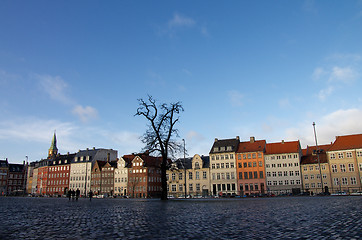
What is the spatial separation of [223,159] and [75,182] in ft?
195

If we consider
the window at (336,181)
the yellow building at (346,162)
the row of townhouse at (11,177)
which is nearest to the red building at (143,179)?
the window at (336,181)

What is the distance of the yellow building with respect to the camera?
67.9 metres

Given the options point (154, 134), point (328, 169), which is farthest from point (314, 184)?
point (154, 134)

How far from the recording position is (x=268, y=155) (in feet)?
260

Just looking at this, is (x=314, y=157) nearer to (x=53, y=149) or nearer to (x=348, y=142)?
(x=348, y=142)

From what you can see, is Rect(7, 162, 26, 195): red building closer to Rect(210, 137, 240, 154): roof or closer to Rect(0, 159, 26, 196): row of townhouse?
Rect(0, 159, 26, 196): row of townhouse

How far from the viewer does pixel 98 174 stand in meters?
105

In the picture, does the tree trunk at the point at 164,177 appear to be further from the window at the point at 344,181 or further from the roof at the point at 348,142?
the roof at the point at 348,142

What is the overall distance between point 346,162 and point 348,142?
5.04m

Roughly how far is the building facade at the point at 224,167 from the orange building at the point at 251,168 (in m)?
1.70

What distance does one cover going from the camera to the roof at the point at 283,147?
253ft

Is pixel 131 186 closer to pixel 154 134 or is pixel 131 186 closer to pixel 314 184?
pixel 314 184

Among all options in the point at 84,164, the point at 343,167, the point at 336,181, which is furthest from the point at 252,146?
the point at 84,164

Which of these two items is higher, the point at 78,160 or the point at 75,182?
the point at 78,160
